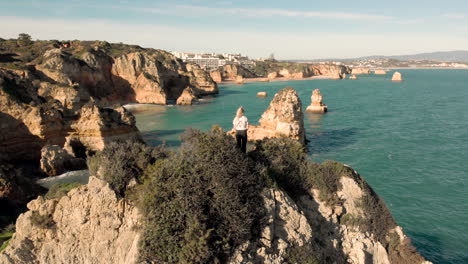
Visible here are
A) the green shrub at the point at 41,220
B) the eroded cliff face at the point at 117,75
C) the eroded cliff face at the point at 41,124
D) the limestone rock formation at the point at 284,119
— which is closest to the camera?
the green shrub at the point at 41,220

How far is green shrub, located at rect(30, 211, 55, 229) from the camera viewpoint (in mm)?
9078

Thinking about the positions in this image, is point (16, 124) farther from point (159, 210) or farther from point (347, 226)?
point (347, 226)

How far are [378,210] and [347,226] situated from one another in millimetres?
1508

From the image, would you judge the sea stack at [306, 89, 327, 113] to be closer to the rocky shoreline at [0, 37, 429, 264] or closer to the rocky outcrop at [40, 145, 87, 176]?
the rocky outcrop at [40, 145, 87, 176]

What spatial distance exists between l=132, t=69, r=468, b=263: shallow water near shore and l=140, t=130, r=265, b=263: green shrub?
13.6 meters

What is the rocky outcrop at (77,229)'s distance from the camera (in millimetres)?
8594

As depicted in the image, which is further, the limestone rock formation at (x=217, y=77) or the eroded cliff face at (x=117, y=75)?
the limestone rock formation at (x=217, y=77)

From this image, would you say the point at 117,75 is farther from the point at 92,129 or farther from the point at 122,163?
the point at 122,163

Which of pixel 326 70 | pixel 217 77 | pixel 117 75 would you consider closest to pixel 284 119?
pixel 117 75

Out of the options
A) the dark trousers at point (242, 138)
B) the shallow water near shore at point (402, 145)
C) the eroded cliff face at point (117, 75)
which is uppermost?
the eroded cliff face at point (117, 75)

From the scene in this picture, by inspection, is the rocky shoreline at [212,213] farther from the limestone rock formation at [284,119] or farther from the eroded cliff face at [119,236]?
the limestone rock formation at [284,119]

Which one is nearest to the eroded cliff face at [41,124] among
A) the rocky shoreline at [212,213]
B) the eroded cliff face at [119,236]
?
the rocky shoreline at [212,213]

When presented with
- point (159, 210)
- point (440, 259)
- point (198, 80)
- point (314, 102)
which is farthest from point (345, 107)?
point (159, 210)

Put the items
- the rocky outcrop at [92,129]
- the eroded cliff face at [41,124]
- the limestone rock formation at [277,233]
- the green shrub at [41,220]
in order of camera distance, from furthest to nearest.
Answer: the rocky outcrop at [92,129] → the eroded cliff face at [41,124] → the green shrub at [41,220] → the limestone rock formation at [277,233]
